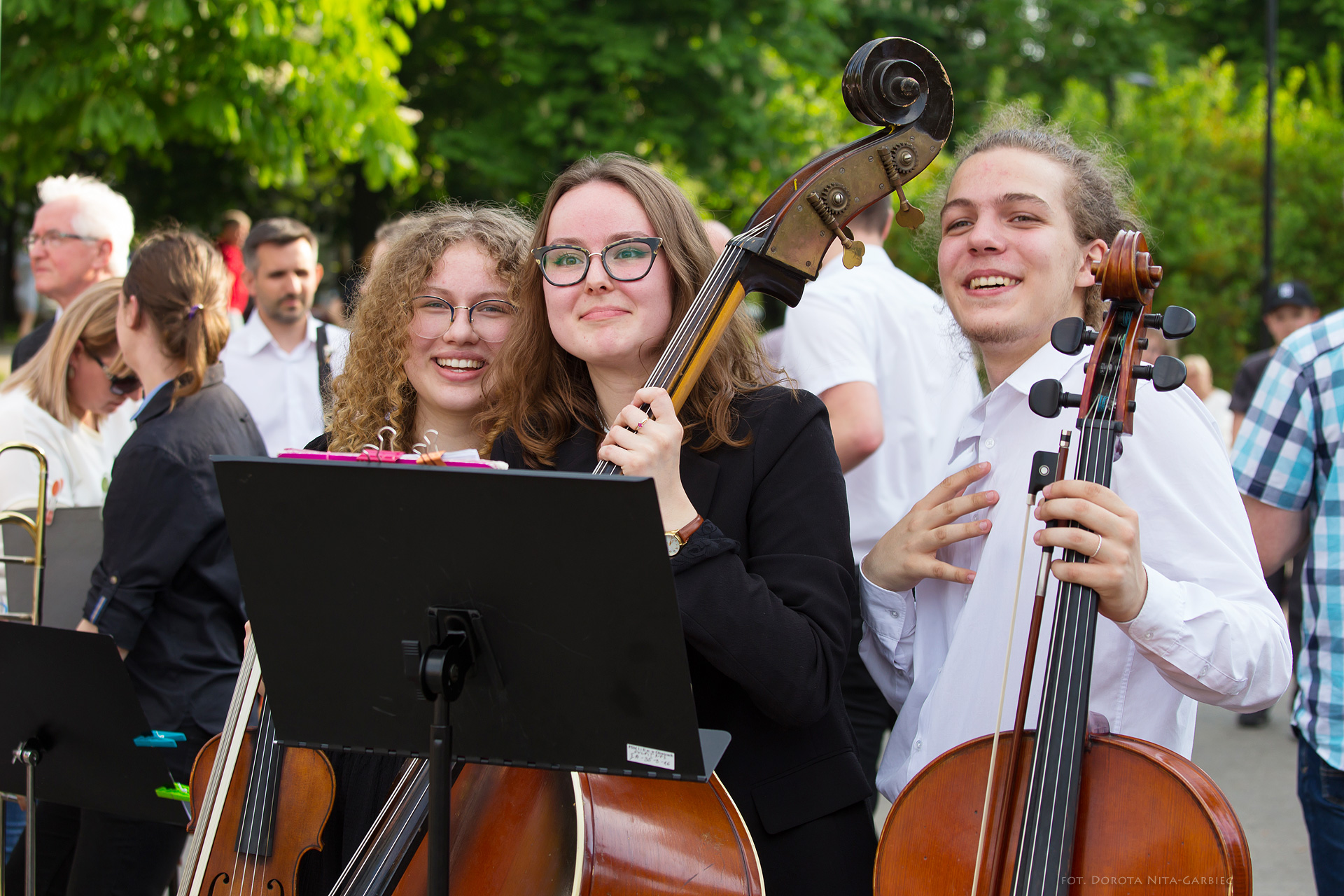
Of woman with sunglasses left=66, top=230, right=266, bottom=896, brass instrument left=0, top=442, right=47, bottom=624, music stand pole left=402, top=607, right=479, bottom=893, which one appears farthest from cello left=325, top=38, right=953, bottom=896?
brass instrument left=0, top=442, right=47, bottom=624

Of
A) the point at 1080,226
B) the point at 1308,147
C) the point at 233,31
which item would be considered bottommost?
the point at 1080,226

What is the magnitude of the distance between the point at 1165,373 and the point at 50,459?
3.05m

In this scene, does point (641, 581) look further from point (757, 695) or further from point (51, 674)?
point (51, 674)

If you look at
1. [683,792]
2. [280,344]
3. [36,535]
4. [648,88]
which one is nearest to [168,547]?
[36,535]

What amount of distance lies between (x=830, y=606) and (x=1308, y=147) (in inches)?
556

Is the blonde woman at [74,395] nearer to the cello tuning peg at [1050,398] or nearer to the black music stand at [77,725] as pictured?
the black music stand at [77,725]

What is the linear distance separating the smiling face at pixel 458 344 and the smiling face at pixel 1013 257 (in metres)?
0.96

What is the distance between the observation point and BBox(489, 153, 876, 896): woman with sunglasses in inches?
65.6

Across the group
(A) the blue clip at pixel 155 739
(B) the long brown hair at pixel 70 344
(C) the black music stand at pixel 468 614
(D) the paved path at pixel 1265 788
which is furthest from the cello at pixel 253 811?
Answer: (D) the paved path at pixel 1265 788

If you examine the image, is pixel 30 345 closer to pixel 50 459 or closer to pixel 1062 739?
pixel 50 459

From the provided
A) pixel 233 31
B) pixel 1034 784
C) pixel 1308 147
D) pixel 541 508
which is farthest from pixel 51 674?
pixel 1308 147

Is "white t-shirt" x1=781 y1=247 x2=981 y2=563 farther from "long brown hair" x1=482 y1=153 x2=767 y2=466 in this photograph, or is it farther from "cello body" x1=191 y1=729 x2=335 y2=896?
"cello body" x1=191 y1=729 x2=335 y2=896

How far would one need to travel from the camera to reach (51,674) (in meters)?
2.18

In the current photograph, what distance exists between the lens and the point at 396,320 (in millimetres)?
2408
